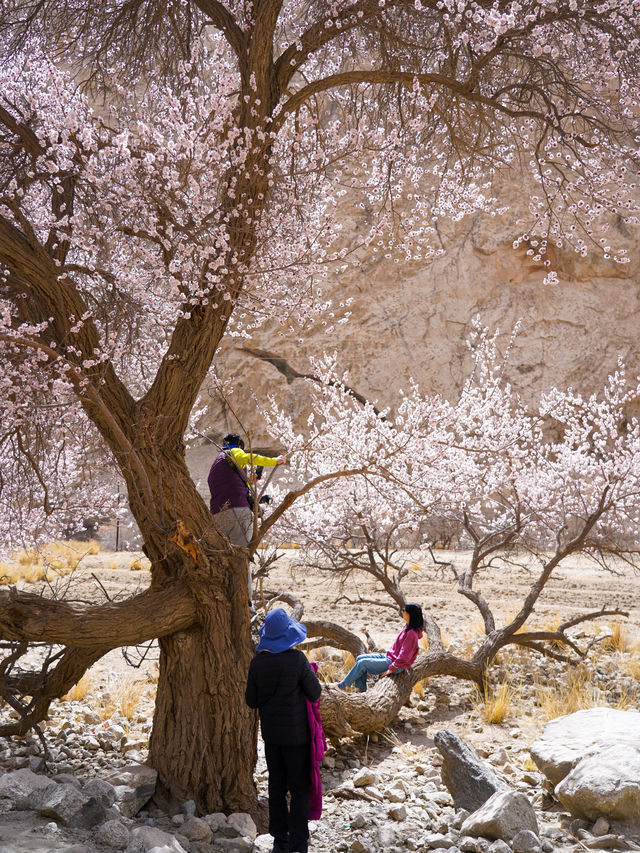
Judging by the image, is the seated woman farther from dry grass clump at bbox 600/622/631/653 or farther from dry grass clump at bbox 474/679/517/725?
dry grass clump at bbox 600/622/631/653

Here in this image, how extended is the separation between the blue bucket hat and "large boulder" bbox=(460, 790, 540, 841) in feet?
4.24

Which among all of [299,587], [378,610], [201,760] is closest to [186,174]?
[201,760]

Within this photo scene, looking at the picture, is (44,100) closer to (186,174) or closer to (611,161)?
(186,174)

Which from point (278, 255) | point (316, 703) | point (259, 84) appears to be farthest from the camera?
point (278, 255)

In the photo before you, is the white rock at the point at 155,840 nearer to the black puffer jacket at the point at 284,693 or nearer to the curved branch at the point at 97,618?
the black puffer jacket at the point at 284,693

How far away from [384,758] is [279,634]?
104 inches

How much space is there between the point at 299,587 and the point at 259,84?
11.0m

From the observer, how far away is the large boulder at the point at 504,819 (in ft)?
12.6

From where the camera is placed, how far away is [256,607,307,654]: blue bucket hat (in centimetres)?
393

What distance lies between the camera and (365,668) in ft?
23.7

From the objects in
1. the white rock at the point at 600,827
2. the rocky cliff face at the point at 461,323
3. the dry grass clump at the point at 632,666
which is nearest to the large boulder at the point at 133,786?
the white rock at the point at 600,827

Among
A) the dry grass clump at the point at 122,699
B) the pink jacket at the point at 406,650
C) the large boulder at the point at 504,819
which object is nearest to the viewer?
the large boulder at the point at 504,819

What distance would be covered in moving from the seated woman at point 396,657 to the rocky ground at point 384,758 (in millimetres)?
525

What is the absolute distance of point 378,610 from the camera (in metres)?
12.3
